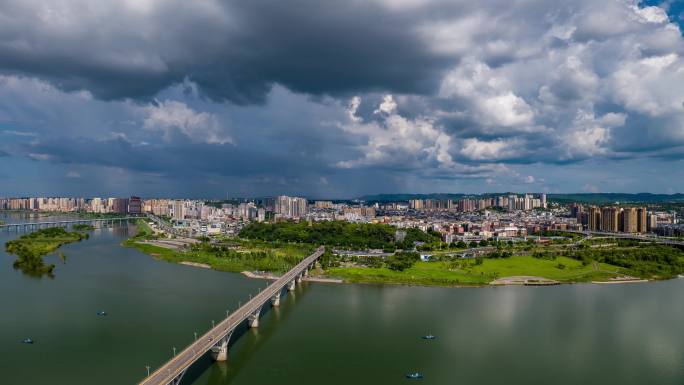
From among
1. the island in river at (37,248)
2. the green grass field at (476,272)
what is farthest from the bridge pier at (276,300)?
the island in river at (37,248)

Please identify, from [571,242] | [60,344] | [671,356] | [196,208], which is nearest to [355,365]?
[60,344]

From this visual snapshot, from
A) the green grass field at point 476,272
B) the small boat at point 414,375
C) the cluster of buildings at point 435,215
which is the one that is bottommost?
the small boat at point 414,375

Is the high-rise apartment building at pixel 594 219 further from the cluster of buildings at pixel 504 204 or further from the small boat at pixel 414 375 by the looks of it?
the small boat at pixel 414 375

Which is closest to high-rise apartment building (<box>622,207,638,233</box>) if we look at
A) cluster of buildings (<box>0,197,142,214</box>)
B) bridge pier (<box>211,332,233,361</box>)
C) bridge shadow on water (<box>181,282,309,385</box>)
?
bridge shadow on water (<box>181,282,309,385</box>)

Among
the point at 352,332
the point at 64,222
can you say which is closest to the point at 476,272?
the point at 352,332

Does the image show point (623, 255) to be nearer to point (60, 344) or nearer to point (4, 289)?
point (60, 344)

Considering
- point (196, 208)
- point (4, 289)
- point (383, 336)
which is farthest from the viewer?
point (196, 208)
